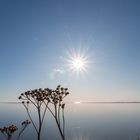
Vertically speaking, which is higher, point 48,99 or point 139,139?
point 48,99

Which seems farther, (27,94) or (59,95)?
(27,94)

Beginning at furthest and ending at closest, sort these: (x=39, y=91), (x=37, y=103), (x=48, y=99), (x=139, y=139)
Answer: (x=139, y=139) < (x=37, y=103) < (x=39, y=91) < (x=48, y=99)

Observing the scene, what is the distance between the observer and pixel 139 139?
15727mm

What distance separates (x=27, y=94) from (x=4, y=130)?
1.96 metres

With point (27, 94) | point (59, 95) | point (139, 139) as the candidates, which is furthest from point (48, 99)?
Answer: point (139, 139)

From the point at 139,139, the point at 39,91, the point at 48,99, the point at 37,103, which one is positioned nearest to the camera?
the point at 48,99

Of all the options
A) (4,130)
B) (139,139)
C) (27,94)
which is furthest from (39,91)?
(139,139)

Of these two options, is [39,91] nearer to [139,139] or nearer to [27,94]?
[27,94]

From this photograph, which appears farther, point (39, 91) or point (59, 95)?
point (39, 91)

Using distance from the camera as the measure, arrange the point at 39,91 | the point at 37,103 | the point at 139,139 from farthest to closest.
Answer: the point at 139,139
the point at 37,103
the point at 39,91

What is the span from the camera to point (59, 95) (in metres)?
12.4

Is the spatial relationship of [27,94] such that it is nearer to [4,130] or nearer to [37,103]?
[37,103]

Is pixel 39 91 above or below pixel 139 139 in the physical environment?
above

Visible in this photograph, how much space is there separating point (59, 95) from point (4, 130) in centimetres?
325
